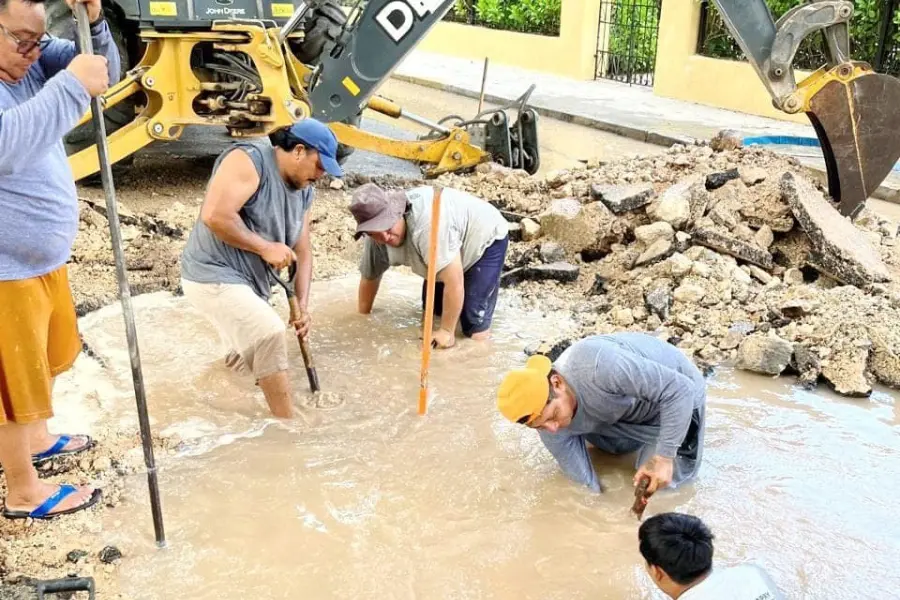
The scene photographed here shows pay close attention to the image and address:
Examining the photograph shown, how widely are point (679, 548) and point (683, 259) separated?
3.14m

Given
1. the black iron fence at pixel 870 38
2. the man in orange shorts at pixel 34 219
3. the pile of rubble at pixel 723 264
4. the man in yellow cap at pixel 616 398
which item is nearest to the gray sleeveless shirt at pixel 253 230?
the man in orange shorts at pixel 34 219

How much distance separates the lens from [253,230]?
4.04 meters

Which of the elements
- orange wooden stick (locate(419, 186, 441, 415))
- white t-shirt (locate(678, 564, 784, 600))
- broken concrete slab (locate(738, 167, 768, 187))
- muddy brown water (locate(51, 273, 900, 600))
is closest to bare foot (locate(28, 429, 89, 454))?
muddy brown water (locate(51, 273, 900, 600))

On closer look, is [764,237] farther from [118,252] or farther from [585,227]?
[118,252]

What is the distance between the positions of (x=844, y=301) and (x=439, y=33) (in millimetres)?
14696

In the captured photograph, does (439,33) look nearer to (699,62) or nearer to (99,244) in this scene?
(699,62)

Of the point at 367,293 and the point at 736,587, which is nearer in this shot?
the point at 736,587

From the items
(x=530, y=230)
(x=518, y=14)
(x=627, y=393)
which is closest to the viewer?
(x=627, y=393)

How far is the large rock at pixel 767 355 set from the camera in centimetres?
465

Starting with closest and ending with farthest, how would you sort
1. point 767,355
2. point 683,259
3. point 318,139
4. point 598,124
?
point 318,139, point 767,355, point 683,259, point 598,124

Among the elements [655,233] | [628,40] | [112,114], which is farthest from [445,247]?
[628,40]

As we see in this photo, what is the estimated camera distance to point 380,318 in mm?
5488

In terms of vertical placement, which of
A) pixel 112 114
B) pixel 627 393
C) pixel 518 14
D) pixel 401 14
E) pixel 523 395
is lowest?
pixel 627 393

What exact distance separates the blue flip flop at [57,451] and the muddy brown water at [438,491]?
0.28 metres
